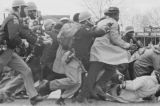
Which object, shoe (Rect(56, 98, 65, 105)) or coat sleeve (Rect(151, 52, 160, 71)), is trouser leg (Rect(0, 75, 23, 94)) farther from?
coat sleeve (Rect(151, 52, 160, 71))

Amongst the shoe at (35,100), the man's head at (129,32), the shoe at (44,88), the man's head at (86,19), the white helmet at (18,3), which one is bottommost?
the shoe at (35,100)

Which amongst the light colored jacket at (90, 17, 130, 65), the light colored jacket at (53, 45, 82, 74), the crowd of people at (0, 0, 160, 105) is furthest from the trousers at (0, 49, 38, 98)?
the light colored jacket at (90, 17, 130, 65)

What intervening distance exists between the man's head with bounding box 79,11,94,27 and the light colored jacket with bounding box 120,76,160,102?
1.34 meters

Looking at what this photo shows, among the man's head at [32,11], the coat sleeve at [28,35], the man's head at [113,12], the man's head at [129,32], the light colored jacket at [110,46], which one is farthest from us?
the man's head at [129,32]

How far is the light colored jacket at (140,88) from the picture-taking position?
7.30m

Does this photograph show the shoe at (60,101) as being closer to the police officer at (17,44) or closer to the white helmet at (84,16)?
the police officer at (17,44)

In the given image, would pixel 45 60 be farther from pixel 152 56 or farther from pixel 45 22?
pixel 152 56

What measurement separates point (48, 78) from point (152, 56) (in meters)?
2.06

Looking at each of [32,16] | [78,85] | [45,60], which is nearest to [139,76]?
[78,85]

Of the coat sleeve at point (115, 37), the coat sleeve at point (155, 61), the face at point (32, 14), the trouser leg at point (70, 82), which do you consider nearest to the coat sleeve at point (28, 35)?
the face at point (32, 14)

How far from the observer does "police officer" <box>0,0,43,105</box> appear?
693 centimetres

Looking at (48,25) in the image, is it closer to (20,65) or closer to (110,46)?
(20,65)

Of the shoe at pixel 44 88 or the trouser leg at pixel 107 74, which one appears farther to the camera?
the shoe at pixel 44 88

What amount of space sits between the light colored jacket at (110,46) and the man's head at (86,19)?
17 centimetres
